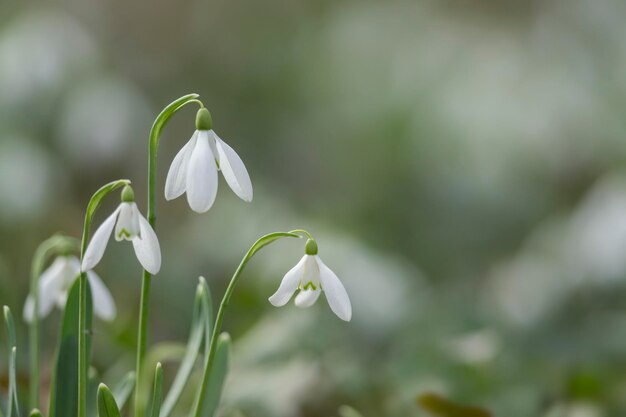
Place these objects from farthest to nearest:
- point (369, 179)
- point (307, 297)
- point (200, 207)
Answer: point (369, 179), point (307, 297), point (200, 207)

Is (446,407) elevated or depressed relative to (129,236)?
elevated

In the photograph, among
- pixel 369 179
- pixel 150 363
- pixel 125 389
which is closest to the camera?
pixel 125 389

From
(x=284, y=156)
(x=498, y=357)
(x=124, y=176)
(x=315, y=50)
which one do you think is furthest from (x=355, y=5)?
(x=498, y=357)

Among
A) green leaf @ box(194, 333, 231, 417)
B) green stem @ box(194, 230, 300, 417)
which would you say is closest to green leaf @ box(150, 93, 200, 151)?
green stem @ box(194, 230, 300, 417)

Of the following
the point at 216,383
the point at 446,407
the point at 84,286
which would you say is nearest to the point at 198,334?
the point at 216,383

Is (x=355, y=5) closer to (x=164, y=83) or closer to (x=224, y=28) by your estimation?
(x=224, y=28)

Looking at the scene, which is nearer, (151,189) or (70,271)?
(151,189)

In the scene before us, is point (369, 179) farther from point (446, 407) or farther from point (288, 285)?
point (288, 285)

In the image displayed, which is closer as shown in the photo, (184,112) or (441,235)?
(441,235)
